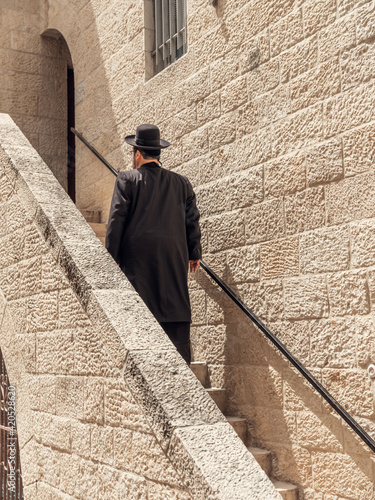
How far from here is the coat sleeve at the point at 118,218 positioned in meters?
3.94

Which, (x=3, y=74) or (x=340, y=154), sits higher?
(x=3, y=74)

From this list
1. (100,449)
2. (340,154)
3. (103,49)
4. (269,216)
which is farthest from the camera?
(103,49)

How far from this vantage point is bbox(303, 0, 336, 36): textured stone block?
149 inches

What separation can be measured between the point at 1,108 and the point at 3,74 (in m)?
0.41

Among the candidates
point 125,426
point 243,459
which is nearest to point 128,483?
point 125,426

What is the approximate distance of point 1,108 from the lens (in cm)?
783

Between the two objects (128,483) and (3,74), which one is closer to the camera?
(128,483)

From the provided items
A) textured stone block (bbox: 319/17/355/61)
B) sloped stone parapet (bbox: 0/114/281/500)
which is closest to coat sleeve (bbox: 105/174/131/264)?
sloped stone parapet (bbox: 0/114/281/500)

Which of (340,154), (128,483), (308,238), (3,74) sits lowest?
(128,483)

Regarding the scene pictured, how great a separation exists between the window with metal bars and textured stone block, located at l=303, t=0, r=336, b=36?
1.70 metres

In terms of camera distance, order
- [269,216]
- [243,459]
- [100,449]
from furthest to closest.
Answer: [269,216] < [100,449] < [243,459]

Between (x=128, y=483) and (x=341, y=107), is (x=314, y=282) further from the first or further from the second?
(x=128, y=483)

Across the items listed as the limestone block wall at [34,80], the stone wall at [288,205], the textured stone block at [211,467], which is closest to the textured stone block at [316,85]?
the stone wall at [288,205]

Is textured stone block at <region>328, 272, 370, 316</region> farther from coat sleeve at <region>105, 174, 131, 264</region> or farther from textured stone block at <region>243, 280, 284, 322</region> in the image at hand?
coat sleeve at <region>105, 174, 131, 264</region>
